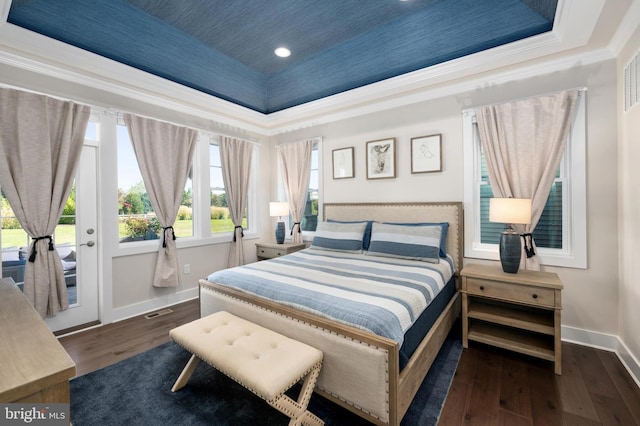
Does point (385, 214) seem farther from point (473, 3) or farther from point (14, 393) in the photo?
point (14, 393)

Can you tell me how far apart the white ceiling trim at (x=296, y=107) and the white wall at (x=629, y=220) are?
48 cm

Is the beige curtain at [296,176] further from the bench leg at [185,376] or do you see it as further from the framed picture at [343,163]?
the bench leg at [185,376]

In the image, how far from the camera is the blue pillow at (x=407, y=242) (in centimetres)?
282

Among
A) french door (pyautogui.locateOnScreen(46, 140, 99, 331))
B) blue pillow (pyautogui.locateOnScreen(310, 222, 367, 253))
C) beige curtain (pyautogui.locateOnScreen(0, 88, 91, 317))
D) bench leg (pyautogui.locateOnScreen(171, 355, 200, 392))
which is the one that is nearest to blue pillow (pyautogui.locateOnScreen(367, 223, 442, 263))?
blue pillow (pyautogui.locateOnScreen(310, 222, 367, 253))

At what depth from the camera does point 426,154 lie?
Answer: 3.34 meters

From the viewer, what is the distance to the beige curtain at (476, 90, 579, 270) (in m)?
2.56

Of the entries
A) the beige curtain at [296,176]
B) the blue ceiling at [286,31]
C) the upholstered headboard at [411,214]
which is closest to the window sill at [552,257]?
the upholstered headboard at [411,214]

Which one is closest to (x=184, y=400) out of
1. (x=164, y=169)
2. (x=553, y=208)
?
(x=164, y=169)

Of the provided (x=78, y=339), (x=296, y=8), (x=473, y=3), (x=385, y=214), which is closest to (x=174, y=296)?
(x=78, y=339)

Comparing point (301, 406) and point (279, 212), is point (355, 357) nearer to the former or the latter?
point (301, 406)

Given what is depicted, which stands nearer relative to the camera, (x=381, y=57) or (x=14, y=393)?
(x=14, y=393)

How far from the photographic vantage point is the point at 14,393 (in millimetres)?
703

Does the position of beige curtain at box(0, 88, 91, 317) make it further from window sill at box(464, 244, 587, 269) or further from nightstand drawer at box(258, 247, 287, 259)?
window sill at box(464, 244, 587, 269)

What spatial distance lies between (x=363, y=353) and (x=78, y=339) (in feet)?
9.28
